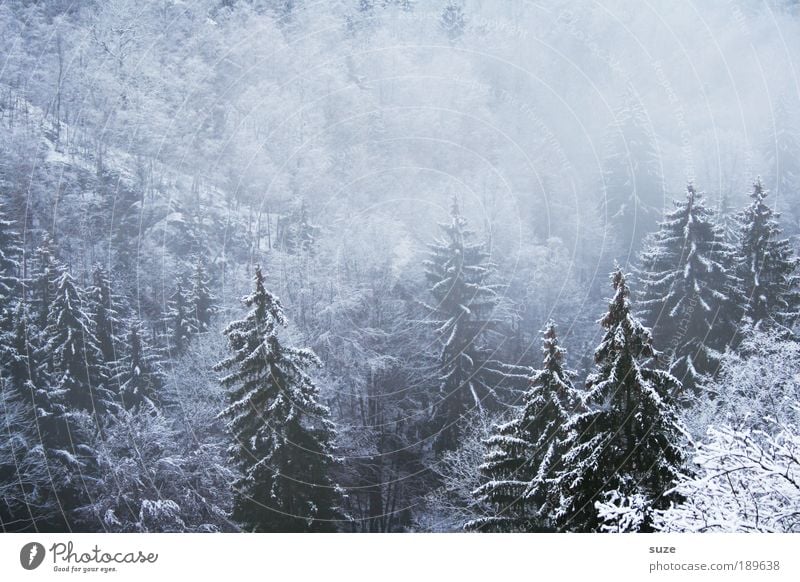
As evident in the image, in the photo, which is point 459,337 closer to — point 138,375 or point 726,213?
point 138,375

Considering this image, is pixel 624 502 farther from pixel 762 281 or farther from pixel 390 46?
pixel 390 46

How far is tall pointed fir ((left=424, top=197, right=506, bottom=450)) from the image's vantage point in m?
25.0

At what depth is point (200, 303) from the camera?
29.7 metres

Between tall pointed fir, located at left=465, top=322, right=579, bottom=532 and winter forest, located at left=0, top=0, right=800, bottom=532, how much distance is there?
0.10 meters

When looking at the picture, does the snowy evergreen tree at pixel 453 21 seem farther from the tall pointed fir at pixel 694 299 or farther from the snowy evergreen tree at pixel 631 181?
the tall pointed fir at pixel 694 299

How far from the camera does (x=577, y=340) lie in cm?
3077

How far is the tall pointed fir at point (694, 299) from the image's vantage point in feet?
72.3

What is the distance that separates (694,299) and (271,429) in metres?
15.0

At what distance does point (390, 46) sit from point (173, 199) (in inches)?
737

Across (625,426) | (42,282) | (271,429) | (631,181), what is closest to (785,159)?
(631,181)

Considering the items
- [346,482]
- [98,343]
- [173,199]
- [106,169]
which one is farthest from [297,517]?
[106,169]

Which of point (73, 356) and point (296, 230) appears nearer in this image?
point (73, 356)

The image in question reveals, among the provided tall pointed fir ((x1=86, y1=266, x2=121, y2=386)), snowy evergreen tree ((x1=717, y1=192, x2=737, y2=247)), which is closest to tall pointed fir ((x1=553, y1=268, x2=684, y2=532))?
Answer: tall pointed fir ((x1=86, y1=266, x2=121, y2=386))

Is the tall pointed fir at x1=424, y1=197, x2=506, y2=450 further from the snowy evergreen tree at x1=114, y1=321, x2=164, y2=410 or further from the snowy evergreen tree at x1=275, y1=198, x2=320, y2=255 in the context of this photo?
the snowy evergreen tree at x1=114, y1=321, x2=164, y2=410
